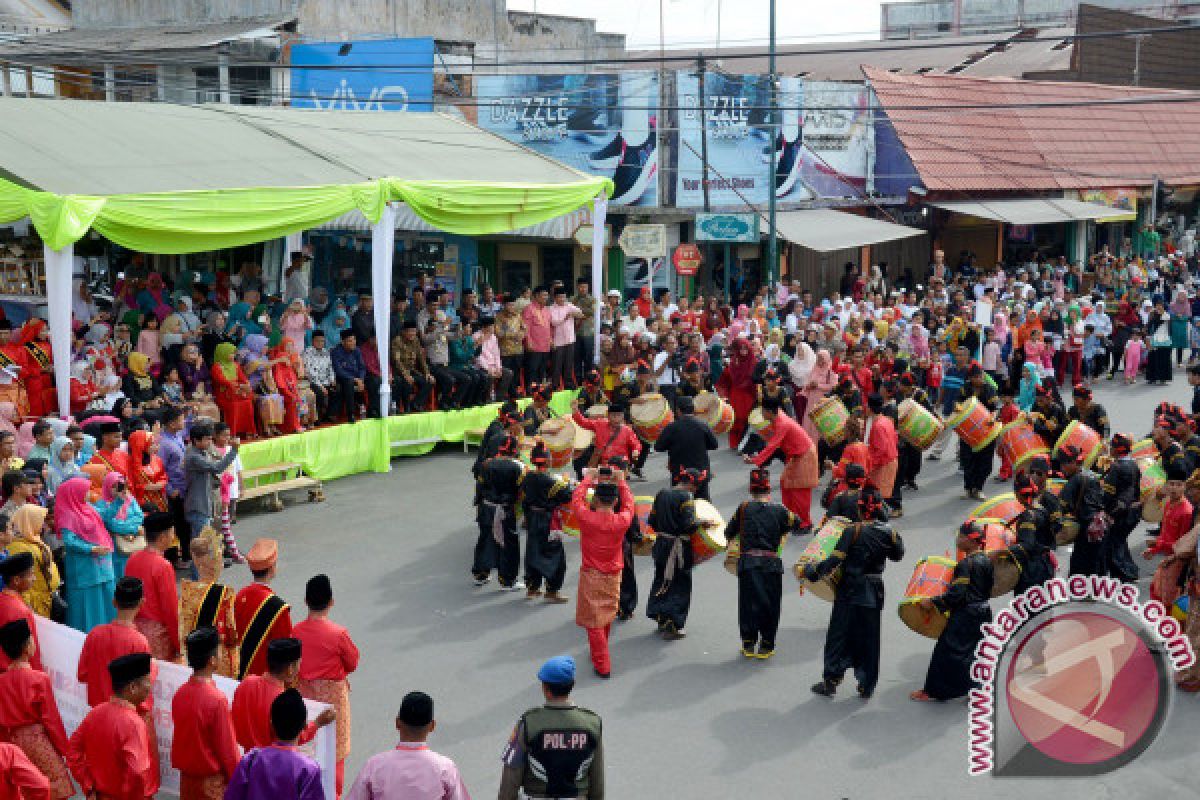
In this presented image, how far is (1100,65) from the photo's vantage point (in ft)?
129

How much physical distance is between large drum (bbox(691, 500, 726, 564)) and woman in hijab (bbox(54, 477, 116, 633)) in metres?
4.27

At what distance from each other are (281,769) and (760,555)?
14.6ft

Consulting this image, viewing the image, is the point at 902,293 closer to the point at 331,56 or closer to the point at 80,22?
the point at 331,56

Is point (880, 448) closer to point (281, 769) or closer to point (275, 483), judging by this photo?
point (275, 483)

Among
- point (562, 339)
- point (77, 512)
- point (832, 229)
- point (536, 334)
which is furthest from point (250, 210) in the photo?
point (832, 229)

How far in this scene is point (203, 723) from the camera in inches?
244

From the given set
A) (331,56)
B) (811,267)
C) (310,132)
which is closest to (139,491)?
(310,132)

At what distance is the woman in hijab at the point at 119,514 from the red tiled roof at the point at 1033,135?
20037 millimetres

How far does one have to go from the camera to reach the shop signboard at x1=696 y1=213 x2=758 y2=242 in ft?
76.5

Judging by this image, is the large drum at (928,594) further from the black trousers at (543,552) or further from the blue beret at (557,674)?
the blue beret at (557,674)

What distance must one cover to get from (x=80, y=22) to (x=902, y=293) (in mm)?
19155

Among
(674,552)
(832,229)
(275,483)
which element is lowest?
(275,483)

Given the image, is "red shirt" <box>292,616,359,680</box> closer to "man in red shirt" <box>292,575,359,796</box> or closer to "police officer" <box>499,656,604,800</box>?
"man in red shirt" <box>292,575,359,796</box>

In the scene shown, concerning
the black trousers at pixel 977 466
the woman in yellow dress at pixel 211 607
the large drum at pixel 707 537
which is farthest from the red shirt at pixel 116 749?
the black trousers at pixel 977 466
